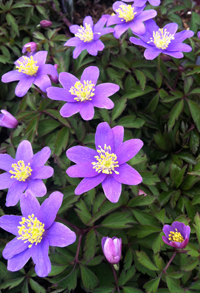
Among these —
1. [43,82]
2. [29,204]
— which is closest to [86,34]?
[43,82]

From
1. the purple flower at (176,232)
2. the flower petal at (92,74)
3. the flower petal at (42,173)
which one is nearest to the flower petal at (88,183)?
the flower petal at (42,173)

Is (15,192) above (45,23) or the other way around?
the other way around

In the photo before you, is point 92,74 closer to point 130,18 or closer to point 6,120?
point 130,18

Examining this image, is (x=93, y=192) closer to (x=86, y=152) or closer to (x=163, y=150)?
(x=86, y=152)

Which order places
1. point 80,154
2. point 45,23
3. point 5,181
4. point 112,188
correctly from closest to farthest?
point 112,188, point 80,154, point 5,181, point 45,23

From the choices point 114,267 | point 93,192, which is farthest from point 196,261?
point 93,192

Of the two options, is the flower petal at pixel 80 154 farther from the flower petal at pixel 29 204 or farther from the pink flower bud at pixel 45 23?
the pink flower bud at pixel 45 23
